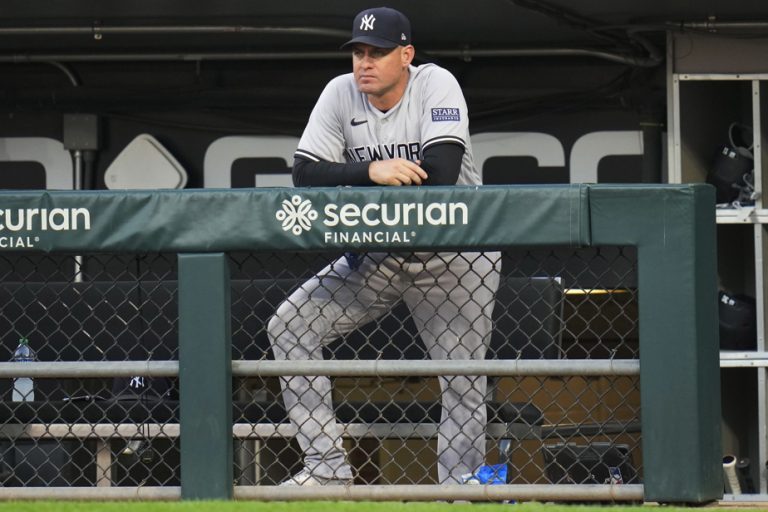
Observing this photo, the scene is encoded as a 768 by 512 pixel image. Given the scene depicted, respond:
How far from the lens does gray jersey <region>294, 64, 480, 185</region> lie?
12.9 ft

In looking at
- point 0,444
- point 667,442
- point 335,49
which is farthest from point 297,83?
point 667,442

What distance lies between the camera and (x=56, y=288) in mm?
4727

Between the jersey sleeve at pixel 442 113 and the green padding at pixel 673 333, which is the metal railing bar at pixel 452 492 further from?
the jersey sleeve at pixel 442 113

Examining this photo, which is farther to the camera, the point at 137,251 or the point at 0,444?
the point at 0,444

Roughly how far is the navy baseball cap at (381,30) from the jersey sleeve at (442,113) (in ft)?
0.53

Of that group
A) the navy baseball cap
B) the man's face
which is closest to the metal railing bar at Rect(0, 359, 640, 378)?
the man's face

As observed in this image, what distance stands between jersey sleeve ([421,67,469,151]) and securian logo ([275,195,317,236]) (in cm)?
73

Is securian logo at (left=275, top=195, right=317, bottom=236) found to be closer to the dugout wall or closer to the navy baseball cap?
the dugout wall

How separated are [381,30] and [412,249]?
1.03 m

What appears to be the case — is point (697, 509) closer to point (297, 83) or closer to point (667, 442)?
point (667, 442)

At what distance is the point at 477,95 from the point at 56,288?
2.75m

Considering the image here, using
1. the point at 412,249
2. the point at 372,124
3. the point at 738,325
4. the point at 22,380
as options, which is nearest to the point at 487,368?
the point at 412,249

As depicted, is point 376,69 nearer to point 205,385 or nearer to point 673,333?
point 205,385

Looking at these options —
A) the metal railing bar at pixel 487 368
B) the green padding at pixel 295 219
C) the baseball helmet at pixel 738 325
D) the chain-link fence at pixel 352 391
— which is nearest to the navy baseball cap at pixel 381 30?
the chain-link fence at pixel 352 391
